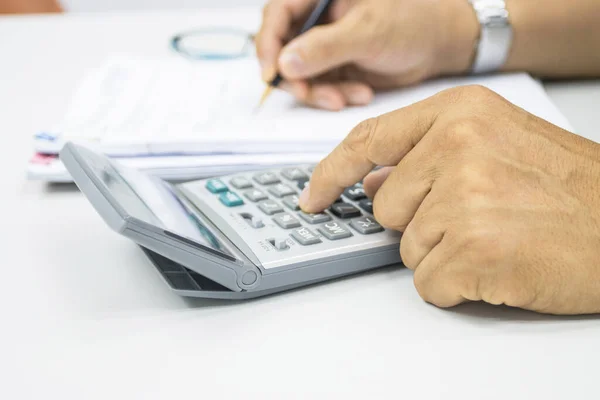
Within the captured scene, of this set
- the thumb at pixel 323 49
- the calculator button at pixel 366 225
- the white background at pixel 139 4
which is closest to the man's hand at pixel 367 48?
the thumb at pixel 323 49

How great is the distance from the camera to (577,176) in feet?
1.49

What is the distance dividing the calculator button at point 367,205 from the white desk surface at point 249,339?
57 millimetres

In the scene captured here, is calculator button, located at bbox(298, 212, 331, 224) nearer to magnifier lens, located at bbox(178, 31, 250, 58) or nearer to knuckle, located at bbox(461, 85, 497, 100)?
knuckle, located at bbox(461, 85, 497, 100)

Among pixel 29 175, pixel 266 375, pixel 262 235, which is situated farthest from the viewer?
pixel 29 175

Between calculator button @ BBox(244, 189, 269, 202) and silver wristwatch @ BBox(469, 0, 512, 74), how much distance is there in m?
0.43

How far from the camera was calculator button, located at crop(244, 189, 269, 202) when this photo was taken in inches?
21.6

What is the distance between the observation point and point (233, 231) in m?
0.50

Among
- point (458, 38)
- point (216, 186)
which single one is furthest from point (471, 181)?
point (458, 38)

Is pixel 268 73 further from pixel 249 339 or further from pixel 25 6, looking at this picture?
pixel 25 6

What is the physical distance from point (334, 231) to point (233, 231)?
0.24 feet

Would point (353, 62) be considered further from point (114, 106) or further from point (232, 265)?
point (232, 265)

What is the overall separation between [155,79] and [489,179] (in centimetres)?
51

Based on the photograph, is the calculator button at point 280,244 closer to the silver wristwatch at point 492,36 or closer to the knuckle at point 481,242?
the knuckle at point 481,242

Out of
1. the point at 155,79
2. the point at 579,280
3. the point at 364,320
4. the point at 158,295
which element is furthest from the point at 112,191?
the point at 155,79
